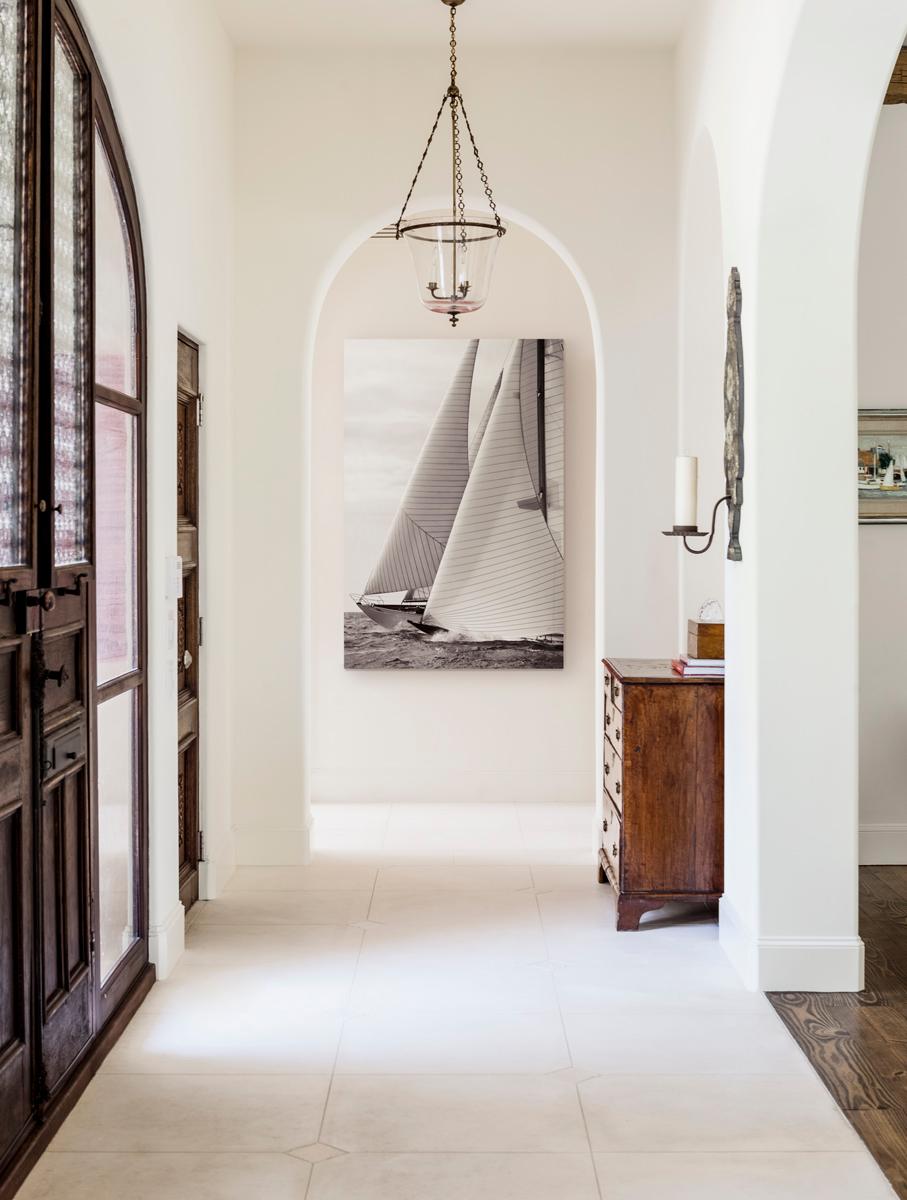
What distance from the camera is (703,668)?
4.32 m

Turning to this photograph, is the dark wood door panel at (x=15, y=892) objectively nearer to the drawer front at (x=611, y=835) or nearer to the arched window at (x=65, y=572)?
the arched window at (x=65, y=572)

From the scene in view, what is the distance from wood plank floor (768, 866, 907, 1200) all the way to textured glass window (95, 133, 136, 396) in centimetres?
255

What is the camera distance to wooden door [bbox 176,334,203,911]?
449 centimetres

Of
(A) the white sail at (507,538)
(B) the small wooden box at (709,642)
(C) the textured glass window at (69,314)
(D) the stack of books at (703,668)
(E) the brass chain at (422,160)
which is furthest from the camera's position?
(A) the white sail at (507,538)

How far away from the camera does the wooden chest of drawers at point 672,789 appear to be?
428 cm

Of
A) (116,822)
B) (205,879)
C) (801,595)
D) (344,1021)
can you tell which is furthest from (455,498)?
(344,1021)

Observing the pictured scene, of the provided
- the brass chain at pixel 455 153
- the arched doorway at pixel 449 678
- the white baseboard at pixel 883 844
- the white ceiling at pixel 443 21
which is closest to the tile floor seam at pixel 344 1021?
the arched doorway at pixel 449 678

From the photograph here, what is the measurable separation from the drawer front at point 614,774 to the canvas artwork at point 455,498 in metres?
1.76

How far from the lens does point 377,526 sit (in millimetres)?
6574

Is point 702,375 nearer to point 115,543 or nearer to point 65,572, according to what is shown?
point 115,543

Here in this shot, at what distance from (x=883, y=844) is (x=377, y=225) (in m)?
3.26

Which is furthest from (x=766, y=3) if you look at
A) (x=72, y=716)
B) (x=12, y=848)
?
(x=12, y=848)

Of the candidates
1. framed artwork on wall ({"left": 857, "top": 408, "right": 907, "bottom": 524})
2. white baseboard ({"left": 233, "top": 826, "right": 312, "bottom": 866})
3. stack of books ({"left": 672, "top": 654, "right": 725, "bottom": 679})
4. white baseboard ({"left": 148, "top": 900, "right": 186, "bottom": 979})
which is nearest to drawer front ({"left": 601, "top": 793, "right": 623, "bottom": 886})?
stack of books ({"left": 672, "top": 654, "right": 725, "bottom": 679})

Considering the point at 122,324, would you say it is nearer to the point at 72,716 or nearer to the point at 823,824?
the point at 72,716
